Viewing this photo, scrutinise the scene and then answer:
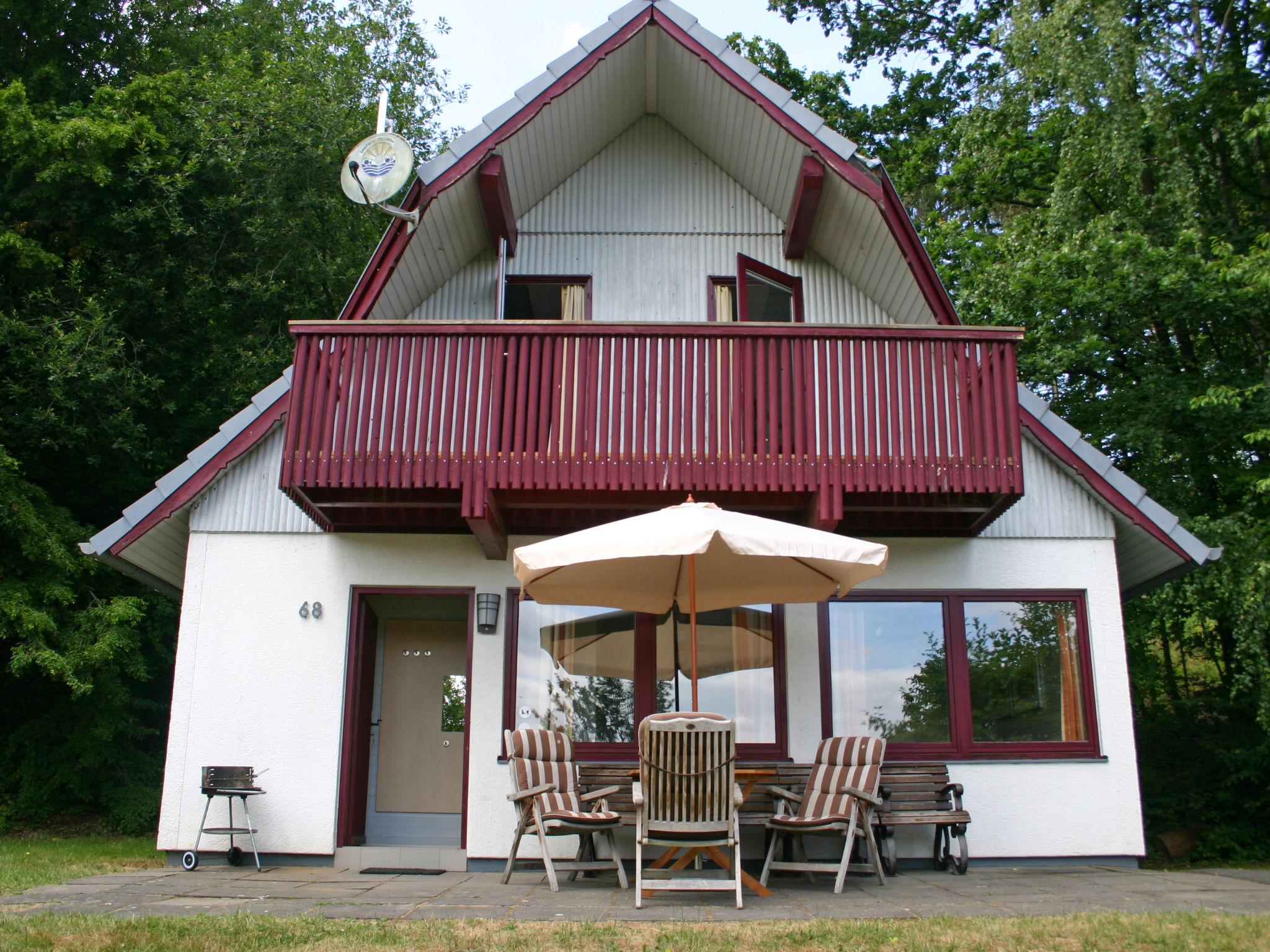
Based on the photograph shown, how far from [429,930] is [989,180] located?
15148 mm

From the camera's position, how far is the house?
8.41 metres

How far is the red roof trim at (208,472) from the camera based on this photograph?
8.88m

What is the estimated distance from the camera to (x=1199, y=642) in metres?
13.7

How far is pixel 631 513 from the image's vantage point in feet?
29.6

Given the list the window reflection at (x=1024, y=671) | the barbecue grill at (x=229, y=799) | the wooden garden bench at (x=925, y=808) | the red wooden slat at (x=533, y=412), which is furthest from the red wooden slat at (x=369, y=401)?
the window reflection at (x=1024, y=671)

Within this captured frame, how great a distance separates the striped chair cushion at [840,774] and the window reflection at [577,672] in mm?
1724

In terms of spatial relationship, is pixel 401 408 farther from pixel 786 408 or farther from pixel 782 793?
pixel 782 793

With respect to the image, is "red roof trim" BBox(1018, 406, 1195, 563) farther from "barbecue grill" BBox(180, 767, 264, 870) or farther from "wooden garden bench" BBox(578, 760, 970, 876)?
"barbecue grill" BBox(180, 767, 264, 870)

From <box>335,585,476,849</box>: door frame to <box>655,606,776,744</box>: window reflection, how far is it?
157cm

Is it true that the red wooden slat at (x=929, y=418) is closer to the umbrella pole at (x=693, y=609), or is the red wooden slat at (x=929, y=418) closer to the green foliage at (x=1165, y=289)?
the umbrella pole at (x=693, y=609)

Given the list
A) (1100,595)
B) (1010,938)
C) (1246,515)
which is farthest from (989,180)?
(1010,938)

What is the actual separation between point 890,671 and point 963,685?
0.60m

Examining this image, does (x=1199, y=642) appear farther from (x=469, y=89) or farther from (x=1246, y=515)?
(x=469, y=89)

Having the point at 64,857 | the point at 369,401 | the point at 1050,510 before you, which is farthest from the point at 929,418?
the point at 64,857
